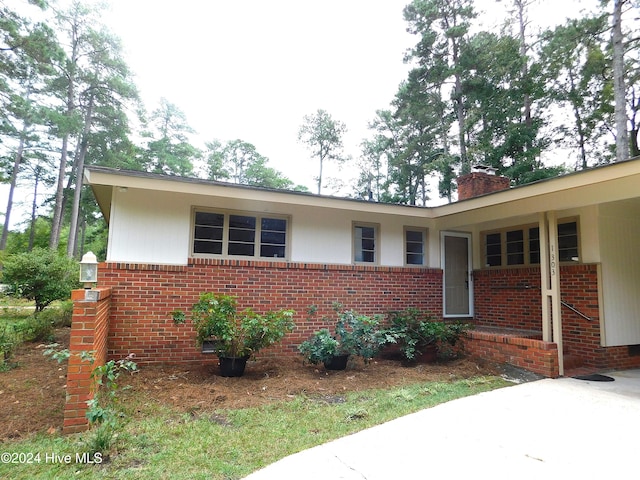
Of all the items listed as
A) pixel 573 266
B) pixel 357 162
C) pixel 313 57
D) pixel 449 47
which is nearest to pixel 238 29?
pixel 313 57

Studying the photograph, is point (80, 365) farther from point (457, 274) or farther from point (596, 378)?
point (457, 274)

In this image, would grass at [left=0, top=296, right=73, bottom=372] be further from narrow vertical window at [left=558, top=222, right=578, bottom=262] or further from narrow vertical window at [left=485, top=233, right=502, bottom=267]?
narrow vertical window at [left=558, top=222, right=578, bottom=262]

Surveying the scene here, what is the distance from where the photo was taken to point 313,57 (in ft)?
67.8

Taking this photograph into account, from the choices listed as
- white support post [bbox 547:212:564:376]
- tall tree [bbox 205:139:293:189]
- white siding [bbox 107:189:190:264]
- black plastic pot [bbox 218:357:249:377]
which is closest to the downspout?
white support post [bbox 547:212:564:376]

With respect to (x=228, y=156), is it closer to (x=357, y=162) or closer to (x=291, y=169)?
(x=291, y=169)

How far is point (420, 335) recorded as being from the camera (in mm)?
6039

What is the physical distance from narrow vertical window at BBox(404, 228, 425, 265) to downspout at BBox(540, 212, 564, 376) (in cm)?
247

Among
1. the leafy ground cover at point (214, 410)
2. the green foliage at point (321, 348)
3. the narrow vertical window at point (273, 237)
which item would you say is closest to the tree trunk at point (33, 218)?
the leafy ground cover at point (214, 410)

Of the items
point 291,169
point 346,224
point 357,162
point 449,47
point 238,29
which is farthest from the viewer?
point 291,169

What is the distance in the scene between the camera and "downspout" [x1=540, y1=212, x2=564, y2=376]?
532cm

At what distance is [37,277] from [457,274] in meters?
10.7

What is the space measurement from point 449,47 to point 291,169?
18.2m

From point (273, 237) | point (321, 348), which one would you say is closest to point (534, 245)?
point (321, 348)

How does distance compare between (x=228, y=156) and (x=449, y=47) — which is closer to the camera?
(x=449, y=47)
